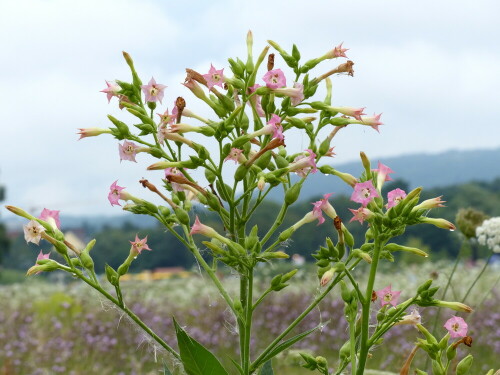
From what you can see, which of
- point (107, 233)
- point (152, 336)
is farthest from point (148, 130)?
point (107, 233)

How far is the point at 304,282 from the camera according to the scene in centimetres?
1482

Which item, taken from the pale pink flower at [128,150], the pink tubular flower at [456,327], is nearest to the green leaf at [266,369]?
the pink tubular flower at [456,327]

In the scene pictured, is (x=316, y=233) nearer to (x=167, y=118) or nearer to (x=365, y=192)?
(x=167, y=118)

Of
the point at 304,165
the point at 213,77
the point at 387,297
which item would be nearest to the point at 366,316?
the point at 387,297

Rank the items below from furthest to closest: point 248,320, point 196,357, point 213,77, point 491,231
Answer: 1. point 491,231
2. point 213,77
3. point 248,320
4. point 196,357

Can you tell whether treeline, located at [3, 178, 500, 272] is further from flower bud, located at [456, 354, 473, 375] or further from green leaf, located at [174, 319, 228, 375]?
green leaf, located at [174, 319, 228, 375]

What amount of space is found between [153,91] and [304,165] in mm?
537

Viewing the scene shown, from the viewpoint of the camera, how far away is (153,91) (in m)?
2.53

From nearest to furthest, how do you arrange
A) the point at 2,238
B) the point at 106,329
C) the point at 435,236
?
the point at 106,329
the point at 2,238
the point at 435,236

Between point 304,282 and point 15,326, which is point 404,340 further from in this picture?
point 304,282

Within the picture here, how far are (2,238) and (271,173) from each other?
44.1 meters

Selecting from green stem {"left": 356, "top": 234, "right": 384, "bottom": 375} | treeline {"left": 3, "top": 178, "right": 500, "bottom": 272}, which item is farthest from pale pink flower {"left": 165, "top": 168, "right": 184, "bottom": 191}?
treeline {"left": 3, "top": 178, "right": 500, "bottom": 272}

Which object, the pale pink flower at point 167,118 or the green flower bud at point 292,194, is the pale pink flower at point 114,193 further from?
the green flower bud at point 292,194

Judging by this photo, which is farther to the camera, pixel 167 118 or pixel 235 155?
pixel 167 118
